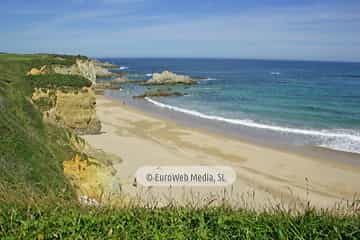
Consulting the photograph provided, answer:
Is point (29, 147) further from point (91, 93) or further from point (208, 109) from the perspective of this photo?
point (208, 109)

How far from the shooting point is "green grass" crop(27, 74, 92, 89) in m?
20.8

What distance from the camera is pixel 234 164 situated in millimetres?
18312

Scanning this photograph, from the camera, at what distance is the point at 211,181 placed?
48.6 feet

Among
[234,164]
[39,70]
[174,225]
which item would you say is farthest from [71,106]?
[174,225]

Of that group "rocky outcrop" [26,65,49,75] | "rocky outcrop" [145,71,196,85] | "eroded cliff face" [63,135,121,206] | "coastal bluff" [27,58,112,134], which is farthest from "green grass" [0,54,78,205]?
"rocky outcrop" [145,71,196,85]

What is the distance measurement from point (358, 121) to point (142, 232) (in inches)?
1186

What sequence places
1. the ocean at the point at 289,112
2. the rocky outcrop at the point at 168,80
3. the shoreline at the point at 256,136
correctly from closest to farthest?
1. the shoreline at the point at 256,136
2. the ocean at the point at 289,112
3. the rocky outcrop at the point at 168,80

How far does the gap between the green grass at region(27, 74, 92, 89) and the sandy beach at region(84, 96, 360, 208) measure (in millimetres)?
3631

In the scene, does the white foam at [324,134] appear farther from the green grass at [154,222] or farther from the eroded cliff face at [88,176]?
the green grass at [154,222]

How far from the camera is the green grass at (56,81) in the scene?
20845 millimetres

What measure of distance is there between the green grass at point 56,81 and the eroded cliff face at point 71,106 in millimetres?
340

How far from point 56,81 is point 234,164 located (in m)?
11.9

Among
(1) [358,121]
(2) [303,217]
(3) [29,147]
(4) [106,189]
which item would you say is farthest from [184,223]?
(1) [358,121]

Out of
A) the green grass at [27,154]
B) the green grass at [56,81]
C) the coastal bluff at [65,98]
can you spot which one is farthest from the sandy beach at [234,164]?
the green grass at [56,81]
